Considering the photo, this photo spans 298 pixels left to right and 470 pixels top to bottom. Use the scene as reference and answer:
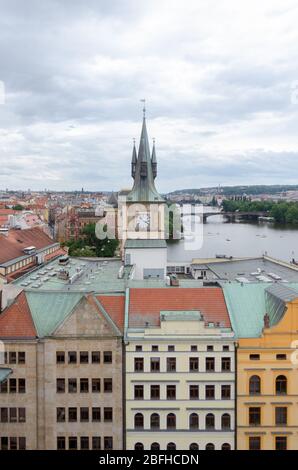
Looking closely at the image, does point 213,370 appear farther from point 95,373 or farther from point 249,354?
point 95,373

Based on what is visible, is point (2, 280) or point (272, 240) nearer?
point (2, 280)

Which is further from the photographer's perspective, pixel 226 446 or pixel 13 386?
pixel 13 386

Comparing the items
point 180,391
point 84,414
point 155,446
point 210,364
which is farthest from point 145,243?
point 155,446

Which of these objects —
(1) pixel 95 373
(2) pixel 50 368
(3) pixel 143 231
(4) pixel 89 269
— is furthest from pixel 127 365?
(3) pixel 143 231

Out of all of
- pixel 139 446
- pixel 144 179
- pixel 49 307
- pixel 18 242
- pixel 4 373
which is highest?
pixel 144 179

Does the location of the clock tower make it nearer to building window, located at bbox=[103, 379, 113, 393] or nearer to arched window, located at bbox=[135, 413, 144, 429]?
building window, located at bbox=[103, 379, 113, 393]

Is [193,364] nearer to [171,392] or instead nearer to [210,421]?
[171,392]
